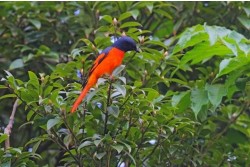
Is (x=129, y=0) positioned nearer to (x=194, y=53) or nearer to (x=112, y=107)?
(x=194, y=53)

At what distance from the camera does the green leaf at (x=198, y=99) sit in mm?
2305

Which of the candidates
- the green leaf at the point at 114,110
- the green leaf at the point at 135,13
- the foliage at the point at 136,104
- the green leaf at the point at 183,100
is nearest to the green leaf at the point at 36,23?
the foliage at the point at 136,104

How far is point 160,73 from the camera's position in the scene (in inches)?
→ 105

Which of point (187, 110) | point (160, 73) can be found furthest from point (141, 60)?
point (187, 110)

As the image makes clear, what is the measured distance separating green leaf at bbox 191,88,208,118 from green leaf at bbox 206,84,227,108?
0.13ft

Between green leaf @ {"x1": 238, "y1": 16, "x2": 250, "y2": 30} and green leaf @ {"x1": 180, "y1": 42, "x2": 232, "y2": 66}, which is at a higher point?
green leaf @ {"x1": 180, "y1": 42, "x2": 232, "y2": 66}

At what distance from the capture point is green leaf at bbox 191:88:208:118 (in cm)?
230

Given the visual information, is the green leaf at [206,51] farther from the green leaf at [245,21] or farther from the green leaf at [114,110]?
the green leaf at [245,21]

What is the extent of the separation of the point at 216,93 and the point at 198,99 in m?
0.09

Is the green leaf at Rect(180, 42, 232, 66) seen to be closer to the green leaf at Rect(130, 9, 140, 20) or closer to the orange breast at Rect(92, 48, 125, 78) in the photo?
the orange breast at Rect(92, 48, 125, 78)

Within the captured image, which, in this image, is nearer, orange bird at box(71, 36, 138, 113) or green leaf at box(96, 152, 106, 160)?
green leaf at box(96, 152, 106, 160)

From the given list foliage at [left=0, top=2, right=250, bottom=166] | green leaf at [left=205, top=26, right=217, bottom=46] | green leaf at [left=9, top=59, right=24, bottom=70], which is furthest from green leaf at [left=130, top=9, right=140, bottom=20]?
green leaf at [left=205, top=26, right=217, bottom=46]

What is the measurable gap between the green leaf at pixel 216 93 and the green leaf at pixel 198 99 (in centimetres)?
4

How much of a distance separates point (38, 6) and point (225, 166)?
154 centimetres
